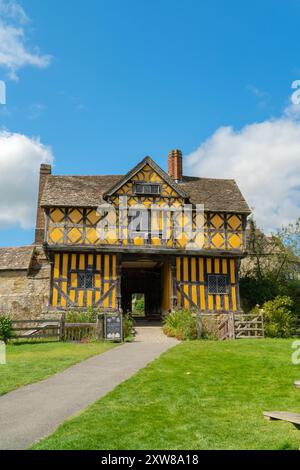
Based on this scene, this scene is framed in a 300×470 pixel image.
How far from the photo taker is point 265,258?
87.7ft

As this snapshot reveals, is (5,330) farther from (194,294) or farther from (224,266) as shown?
(224,266)

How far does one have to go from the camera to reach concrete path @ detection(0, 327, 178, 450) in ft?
18.3

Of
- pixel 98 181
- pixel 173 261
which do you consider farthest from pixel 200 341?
pixel 98 181

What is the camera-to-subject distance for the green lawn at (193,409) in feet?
16.5

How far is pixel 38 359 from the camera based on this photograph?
11.8 m

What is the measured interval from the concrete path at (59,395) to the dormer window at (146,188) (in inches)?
428

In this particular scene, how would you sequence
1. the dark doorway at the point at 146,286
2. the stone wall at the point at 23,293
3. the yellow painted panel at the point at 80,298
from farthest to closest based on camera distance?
the dark doorway at the point at 146,286 → the stone wall at the point at 23,293 → the yellow painted panel at the point at 80,298

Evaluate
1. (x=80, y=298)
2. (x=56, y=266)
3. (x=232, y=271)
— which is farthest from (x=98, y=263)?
(x=232, y=271)

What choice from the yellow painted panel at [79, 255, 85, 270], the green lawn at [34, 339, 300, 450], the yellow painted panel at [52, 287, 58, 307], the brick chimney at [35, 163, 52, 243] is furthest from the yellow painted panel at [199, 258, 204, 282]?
the brick chimney at [35, 163, 52, 243]

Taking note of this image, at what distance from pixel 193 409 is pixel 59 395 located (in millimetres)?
2632

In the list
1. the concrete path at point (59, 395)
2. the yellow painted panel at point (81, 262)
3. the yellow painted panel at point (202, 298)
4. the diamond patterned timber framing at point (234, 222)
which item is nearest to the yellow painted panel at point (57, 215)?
the yellow painted panel at point (81, 262)

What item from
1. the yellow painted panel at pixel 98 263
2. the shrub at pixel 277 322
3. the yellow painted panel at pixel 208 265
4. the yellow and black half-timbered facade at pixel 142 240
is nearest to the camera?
the shrub at pixel 277 322

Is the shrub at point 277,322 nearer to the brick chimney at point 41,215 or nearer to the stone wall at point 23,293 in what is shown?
the stone wall at point 23,293

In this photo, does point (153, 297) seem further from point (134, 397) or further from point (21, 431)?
point (21, 431)
